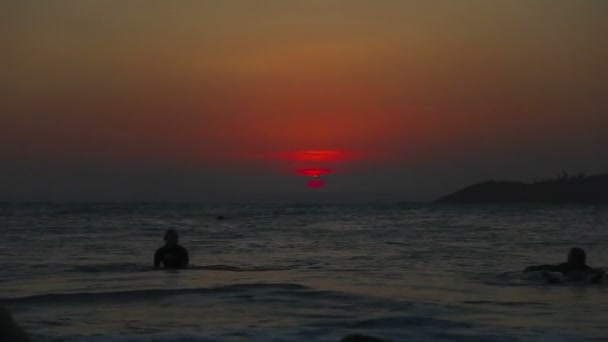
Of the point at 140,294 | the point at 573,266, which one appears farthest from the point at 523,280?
the point at 140,294

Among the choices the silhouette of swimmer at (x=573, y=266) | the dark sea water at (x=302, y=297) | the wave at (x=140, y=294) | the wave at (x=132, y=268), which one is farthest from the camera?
the wave at (x=132, y=268)

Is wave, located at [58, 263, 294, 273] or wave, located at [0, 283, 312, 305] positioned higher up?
wave, located at [0, 283, 312, 305]

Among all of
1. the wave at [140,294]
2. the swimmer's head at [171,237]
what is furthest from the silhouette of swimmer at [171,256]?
the wave at [140,294]

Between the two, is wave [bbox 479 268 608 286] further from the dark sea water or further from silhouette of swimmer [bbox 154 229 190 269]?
silhouette of swimmer [bbox 154 229 190 269]

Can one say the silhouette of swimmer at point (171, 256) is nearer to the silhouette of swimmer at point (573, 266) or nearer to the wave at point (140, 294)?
the wave at point (140, 294)

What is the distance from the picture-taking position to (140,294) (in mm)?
14547

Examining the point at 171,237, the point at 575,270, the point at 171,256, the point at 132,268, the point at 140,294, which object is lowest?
the point at 132,268

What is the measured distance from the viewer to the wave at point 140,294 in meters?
13.9

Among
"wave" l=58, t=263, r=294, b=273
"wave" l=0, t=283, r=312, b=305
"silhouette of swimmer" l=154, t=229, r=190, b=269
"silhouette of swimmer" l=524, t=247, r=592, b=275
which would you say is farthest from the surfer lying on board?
"silhouette of swimmer" l=154, t=229, r=190, b=269

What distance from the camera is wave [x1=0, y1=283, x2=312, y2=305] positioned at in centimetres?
1385

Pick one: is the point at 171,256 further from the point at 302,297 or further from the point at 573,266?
the point at 573,266

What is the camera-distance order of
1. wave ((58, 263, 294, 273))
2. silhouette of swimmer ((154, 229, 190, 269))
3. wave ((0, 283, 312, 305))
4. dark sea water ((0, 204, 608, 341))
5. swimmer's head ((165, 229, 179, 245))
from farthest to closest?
wave ((58, 263, 294, 273)), silhouette of swimmer ((154, 229, 190, 269)), swimmer's head ((165, 229, 179, 245)), wave ((0, 283, 312, 305)), dark sea water ((0, 204, 608, 341))

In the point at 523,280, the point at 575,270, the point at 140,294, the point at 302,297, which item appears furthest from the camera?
the point at 523,280

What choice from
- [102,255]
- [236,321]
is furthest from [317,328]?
[102,255]
